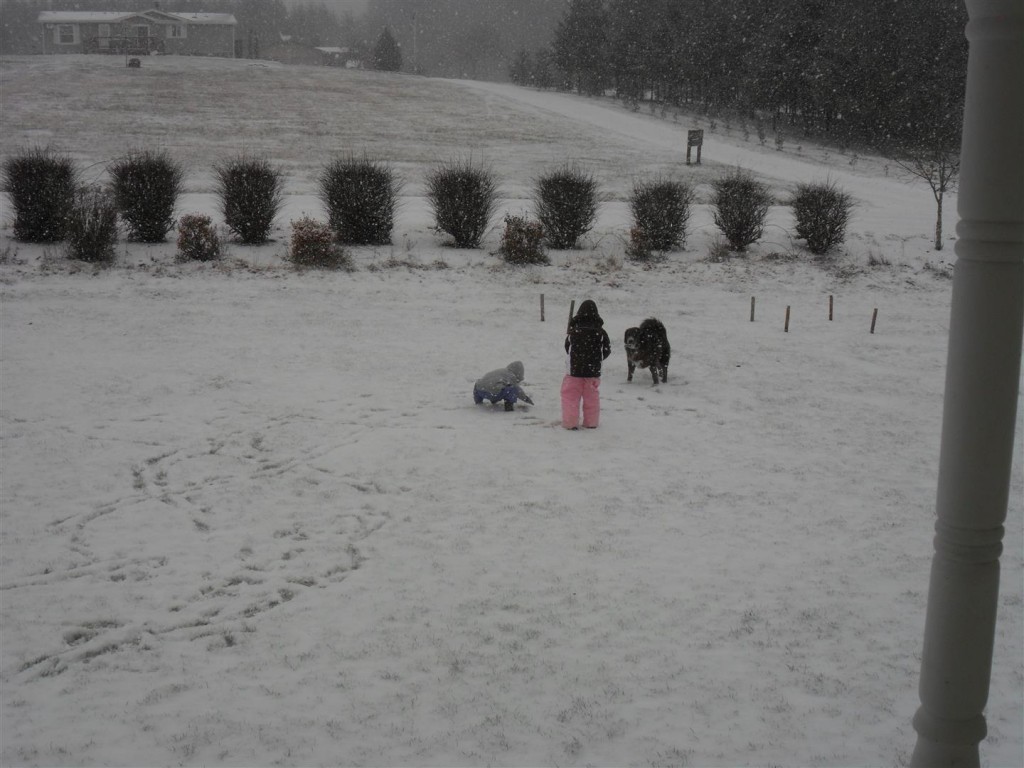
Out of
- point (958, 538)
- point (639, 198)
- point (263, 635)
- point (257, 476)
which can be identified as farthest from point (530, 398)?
point (639, 198)

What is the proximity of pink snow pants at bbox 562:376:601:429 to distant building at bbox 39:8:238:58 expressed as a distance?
81.4 metres

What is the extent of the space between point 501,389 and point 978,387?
819cm

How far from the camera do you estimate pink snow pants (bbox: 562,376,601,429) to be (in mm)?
10125

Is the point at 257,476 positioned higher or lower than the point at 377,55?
lower

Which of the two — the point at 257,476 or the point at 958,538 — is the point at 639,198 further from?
the point at 958,538

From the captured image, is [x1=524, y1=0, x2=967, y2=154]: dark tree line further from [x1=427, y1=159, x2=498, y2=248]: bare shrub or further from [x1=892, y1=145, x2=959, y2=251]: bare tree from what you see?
[x1=427, y1=159, x2=498, y2=248]: bare shrub

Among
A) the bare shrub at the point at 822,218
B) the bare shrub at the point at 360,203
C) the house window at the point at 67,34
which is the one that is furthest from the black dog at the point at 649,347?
the house window at the point at 67,34

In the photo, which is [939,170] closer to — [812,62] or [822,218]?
[822,218]

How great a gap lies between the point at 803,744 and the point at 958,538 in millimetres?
2309

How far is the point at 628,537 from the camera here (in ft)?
24.1

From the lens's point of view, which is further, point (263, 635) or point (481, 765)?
point (263, 635)

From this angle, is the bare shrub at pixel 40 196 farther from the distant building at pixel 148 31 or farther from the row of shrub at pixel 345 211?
the distant building at pixel 148 31

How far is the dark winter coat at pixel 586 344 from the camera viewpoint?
32.7 ft

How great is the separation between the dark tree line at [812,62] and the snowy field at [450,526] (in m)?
21.6
